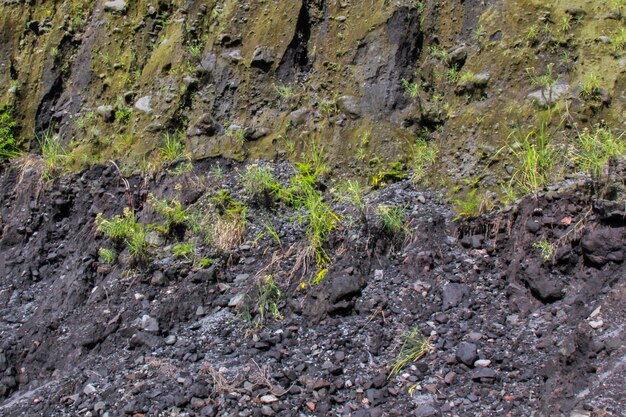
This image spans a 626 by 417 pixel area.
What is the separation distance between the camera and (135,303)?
459cm

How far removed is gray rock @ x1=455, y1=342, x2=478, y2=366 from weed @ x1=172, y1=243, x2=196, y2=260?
2314 millimetres

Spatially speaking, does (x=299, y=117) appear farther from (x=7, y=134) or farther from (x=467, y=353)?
(x=7, y=134)

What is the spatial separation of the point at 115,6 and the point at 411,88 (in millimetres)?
3906

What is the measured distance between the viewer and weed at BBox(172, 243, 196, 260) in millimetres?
4826

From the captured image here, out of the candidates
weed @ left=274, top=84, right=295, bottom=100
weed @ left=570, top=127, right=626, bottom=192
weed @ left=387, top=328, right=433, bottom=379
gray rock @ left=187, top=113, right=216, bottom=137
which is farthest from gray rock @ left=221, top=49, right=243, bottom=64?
weed @ left=387, top=328, right=433, bottom=379

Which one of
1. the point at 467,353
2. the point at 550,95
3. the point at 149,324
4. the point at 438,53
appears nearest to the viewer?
the point at 467,353

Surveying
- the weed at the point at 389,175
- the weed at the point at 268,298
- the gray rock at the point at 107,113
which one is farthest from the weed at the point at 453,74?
the gray rock at the point at 107,113

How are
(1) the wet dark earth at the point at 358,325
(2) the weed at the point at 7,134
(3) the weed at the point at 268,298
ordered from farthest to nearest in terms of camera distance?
(2) the weed at the point at 7,134 < (3) the weed at the point at 268,298 < (1) the wet dark earth at the point at 358,325

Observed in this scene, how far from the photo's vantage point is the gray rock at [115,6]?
6.98 m

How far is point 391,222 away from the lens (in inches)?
174

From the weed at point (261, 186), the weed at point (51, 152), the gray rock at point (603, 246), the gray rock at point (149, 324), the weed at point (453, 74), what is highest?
the weed at point (453, 74)

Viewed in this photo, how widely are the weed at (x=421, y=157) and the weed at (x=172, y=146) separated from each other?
227 centimetres

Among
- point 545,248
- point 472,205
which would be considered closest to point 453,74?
point 472,205

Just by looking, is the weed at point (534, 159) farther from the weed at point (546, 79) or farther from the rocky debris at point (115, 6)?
the rocky debris at point (115, 6)
